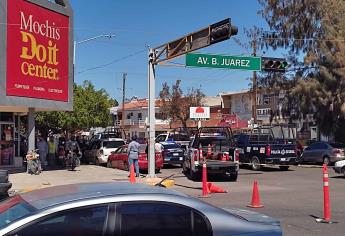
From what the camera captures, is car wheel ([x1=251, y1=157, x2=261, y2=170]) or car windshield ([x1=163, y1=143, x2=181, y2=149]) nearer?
car wheel ([x1=251, y1=157, x2=261, y2=170])

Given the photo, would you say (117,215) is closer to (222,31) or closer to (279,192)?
(279,192)

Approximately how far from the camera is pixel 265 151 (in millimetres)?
26609

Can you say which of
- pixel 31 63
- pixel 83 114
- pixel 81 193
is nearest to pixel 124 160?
pixel 31 63

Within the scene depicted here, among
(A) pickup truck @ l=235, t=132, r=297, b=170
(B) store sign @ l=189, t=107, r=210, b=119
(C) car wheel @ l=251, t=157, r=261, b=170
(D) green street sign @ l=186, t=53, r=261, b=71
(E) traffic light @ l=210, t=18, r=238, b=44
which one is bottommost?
(C) car wheel @ l=251, t=157, r=261, b=170

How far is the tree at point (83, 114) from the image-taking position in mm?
52406

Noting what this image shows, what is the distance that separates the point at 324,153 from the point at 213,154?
11.7 m

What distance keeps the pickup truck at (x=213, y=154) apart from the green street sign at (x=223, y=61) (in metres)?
2.82

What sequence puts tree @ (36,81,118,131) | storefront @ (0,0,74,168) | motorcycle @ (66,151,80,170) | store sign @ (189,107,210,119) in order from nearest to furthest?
storefront @ (0,0,74,168) < motorcycle @ (66,151,80,170) < store sign @ (189,107,210,119) < tree @ (36,81,118,131)

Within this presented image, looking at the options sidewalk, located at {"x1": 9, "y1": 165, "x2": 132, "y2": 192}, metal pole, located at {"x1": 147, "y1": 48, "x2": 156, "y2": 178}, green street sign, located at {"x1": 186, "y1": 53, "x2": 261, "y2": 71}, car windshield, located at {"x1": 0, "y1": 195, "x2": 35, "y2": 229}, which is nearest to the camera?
car windshield, located at {"x1": 0, "y1": 195, "x2": 35, "y2": 229}

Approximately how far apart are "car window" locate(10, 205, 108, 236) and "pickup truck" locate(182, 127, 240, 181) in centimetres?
1590

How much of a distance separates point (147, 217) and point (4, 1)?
19643mm

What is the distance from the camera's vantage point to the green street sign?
76.3 ft

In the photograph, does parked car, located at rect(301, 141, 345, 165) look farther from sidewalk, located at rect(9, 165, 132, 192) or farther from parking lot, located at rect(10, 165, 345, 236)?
sidewalk, located at rect(9, 165, 132, 192)

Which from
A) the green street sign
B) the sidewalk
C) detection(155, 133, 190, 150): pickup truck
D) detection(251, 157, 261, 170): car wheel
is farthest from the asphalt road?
detection(155, 133, 190, 150): pickup truck
